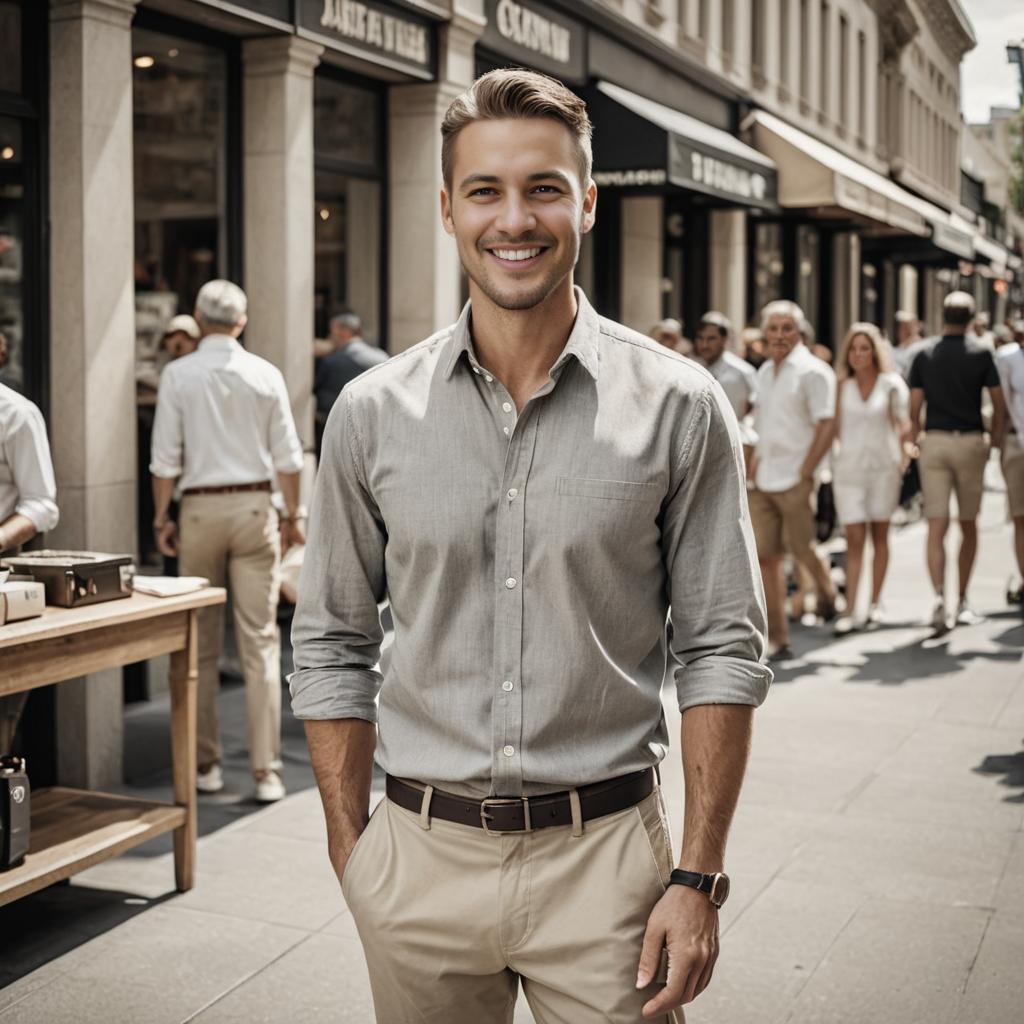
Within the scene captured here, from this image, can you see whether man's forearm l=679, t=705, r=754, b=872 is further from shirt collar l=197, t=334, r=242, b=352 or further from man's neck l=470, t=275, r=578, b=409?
shirt collar l=197, t=334, r=242, b=352

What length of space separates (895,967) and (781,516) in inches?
229

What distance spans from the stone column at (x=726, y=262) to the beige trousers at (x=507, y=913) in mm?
16818

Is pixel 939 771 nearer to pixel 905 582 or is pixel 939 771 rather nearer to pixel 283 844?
pixel 283 844

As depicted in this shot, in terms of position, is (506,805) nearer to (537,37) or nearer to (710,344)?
(710,344)

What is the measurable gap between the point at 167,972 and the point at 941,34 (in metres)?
40.7

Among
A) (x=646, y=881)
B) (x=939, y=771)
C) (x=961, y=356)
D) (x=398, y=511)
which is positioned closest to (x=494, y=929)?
(x=646, y=881)

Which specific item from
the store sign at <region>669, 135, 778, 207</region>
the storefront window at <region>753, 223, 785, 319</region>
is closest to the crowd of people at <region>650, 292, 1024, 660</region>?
the store sign at <region>669, 135, 778, 207</region>

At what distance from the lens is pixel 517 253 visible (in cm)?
250

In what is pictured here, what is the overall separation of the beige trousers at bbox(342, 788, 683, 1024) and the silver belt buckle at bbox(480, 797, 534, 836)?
0.04 feet

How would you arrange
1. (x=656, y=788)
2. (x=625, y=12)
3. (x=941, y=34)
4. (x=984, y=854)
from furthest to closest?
(x=941, y=34)
(x=625, y=12)
(x=984, y=854)
(x=656, y=788)

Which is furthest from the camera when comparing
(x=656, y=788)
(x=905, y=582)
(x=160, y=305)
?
(x=905, y=582)

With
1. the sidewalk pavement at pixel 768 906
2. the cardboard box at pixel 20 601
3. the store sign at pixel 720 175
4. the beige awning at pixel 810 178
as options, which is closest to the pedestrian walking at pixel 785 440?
the sidewalk pavement at pixel 768 906

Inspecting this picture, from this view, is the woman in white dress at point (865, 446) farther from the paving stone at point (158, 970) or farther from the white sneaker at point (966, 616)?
the paving stone at point (158, 970)

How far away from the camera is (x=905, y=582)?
548 inches
